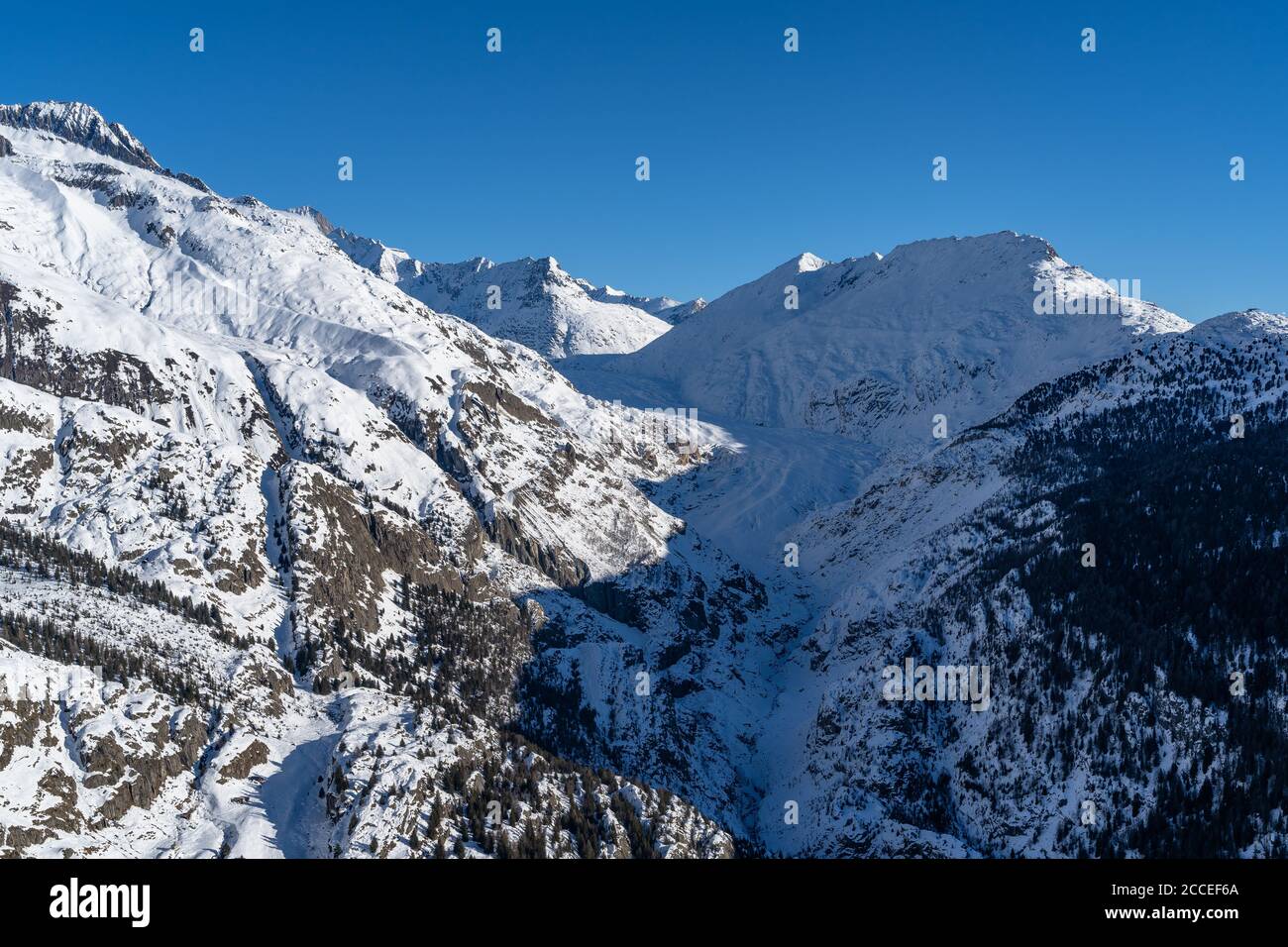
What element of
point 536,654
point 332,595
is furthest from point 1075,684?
point 332,595

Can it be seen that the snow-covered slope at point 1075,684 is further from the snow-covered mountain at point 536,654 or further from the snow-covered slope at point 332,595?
the snow-covered slope at point 332,595

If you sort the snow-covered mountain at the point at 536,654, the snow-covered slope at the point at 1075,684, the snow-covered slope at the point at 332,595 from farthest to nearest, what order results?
1. the snow-covered slope at the point at 332,595
2. the snow-covered slope at the point at 1075,684
3. the snow-covered mountain at the point at 536,654

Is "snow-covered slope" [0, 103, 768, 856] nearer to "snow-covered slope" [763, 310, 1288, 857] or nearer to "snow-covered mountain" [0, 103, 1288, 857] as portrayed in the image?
"snow-covered mountain" [0, 103, 1288, 857]

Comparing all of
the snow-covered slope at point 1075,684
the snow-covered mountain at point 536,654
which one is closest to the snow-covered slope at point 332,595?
the snow-covered mountain at point 536,654

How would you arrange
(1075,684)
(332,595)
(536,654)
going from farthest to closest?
(536,654)
(332,595)
(1075,684)

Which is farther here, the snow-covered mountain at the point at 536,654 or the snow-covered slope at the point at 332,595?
the snow-covered slope at the point at 332,595

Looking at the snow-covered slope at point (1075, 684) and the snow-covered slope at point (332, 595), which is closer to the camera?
the snow-covered slope at point (1075, 684)

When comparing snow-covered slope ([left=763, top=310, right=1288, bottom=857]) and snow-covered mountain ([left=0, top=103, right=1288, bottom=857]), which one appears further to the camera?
snow-covered slope ([left=763, top=310, right=1288, bottom=857])

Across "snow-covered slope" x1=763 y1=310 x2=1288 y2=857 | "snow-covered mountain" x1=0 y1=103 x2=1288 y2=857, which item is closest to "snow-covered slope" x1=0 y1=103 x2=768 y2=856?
"snow-covered mountain" x1=0 y1=103 x2=1288 y2=857

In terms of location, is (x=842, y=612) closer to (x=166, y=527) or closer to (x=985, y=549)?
(x=985, y=549)

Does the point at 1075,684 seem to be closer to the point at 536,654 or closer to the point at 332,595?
the point at 536,654

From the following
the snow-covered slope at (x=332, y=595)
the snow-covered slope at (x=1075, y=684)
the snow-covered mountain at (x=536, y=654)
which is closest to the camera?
the snow-covered mountain at (x=536, y=654)

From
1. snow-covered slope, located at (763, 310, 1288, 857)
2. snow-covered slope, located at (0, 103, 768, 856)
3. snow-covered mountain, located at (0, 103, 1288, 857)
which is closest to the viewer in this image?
snow-covered mountain, located at (0, 103, 1288, 857)
